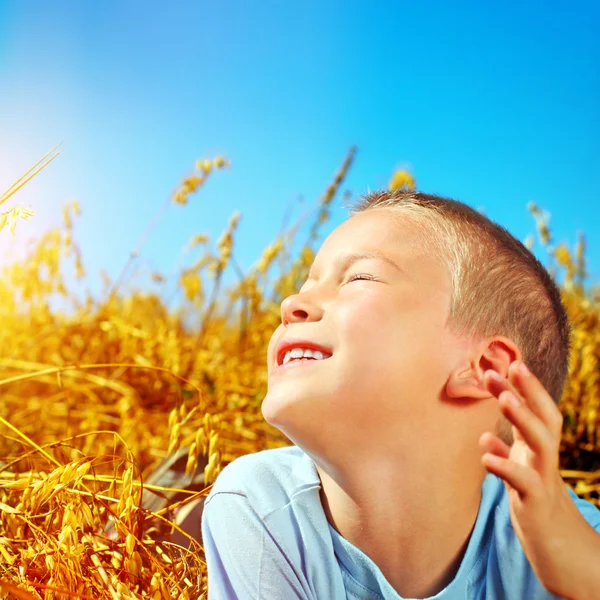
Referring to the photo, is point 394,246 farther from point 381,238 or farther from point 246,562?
point 246,562

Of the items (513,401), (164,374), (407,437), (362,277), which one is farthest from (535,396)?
(164,374)

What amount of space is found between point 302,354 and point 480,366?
24cm

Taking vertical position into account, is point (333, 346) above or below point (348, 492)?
above

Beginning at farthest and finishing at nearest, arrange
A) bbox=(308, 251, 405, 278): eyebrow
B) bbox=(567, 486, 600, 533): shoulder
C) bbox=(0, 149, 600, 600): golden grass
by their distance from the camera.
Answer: bbox=(0, 149, 600, 600): golden grass, bbox=(567, 486, 600, 533): shoulder, bbox=(308, 251, 405, 278): eyebrow

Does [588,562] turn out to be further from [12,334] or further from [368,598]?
[12,334]

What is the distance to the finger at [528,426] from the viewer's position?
750mm

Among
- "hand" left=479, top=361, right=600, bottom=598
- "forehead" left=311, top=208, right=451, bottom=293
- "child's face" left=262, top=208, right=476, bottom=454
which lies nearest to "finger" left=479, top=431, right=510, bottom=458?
"hand" left=479, top=361, right=600, bottom=598

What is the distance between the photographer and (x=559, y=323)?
1.09m

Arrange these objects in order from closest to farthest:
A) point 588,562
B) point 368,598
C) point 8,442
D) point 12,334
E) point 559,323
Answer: point 588,562
point 368,598
point 559,323
point 8,442
point 12,334

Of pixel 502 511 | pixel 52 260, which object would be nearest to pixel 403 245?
pixel 502 511

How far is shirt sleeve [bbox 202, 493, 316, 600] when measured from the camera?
0.92 meters

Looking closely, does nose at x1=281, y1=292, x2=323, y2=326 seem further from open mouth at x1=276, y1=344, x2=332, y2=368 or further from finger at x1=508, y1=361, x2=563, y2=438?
finger at x1=508, y1=361, x2=563, y2=438

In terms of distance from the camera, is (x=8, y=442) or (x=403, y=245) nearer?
(x=403, y=245)

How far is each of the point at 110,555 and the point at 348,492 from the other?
455 millimetres
